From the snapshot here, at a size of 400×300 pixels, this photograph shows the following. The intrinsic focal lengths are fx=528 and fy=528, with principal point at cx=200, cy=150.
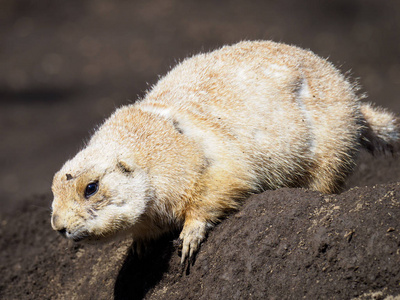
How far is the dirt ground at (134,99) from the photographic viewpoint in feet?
11.7

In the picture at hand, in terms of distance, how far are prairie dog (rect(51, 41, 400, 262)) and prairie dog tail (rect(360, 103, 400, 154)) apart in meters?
0.02

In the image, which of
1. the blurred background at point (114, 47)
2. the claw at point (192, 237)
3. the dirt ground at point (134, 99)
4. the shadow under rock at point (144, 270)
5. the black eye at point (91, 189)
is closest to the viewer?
the dirt ground at point (134, 99)

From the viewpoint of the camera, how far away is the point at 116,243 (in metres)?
5.11

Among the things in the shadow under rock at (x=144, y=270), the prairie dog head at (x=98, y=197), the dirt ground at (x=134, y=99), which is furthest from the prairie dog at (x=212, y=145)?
the dirt ground at (x=134, y=99)

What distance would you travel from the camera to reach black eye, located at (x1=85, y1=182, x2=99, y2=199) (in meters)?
3.97

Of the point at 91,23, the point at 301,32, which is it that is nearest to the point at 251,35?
the point at 301,32

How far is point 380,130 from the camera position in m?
5.71

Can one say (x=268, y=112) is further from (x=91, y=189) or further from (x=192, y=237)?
(x=91, y=189)

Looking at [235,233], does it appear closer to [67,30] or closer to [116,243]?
[116,243]

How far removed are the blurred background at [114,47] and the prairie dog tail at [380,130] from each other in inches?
313

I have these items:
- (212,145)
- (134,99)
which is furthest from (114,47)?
(212,145)

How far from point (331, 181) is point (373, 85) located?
1022 cm

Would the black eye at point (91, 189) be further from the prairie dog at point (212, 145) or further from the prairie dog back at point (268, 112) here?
the prairie dog back at point (268, 112)

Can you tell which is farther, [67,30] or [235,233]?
[67,30]
